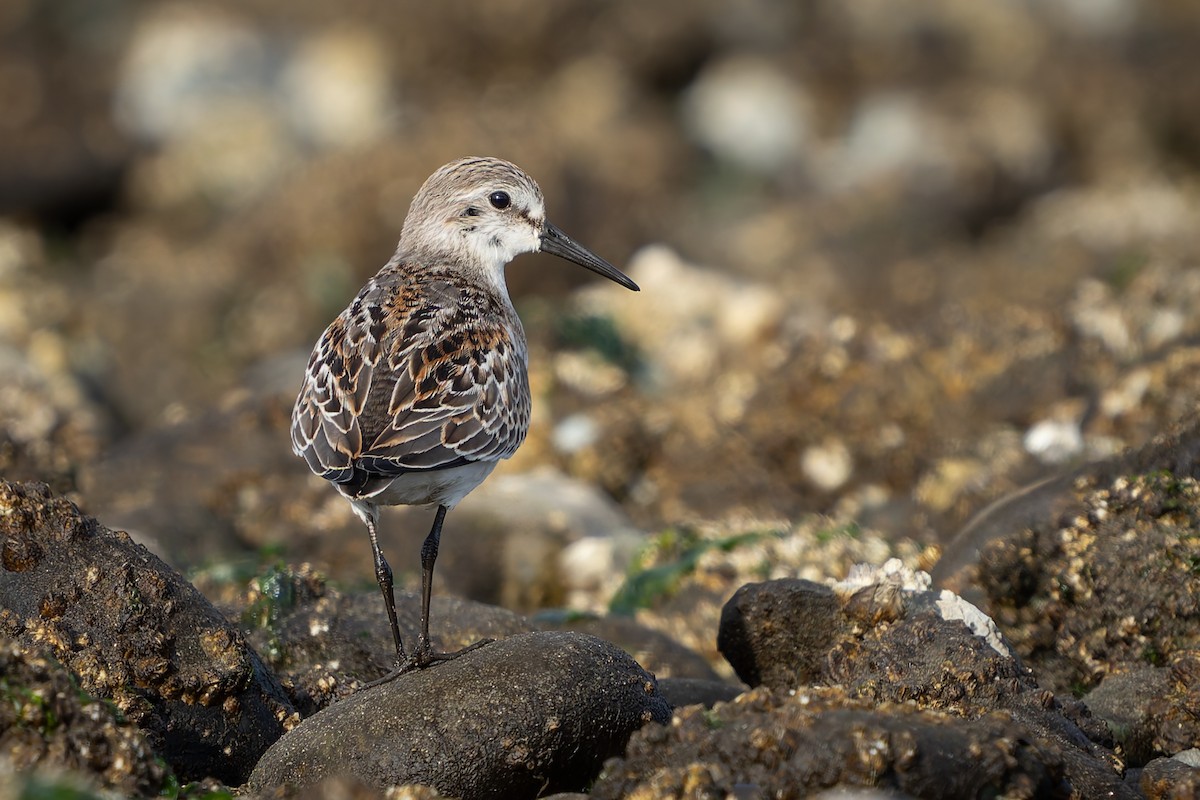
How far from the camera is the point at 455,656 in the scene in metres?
5.63

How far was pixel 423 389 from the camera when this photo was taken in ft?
20.8

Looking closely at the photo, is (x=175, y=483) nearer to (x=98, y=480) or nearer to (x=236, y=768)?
(x=98, y=480)

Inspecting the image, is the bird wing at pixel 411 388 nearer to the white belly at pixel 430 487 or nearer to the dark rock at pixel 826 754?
the white belly at pixel 430 487

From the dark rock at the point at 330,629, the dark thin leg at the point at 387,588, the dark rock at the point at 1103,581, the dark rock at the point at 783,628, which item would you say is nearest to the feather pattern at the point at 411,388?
the dark thin leg at the point at 387,588

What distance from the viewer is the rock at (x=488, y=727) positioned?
495 cm

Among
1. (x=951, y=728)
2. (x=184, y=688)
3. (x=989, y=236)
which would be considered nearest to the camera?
(x=951, y=728)

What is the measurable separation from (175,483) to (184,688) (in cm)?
524

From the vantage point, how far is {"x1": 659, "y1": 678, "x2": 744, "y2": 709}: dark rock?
6.05 m

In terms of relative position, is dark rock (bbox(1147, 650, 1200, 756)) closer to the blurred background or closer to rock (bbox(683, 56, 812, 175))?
the blurred background

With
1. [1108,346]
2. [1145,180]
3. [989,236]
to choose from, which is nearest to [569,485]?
[1108,346]

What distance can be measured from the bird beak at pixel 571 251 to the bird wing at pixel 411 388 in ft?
3.04

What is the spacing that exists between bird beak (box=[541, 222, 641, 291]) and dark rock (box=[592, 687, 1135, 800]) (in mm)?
3802

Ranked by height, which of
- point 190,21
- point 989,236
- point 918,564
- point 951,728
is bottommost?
point 951,728

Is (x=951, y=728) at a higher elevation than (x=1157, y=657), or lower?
lower
